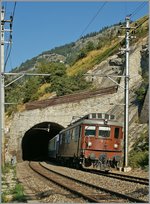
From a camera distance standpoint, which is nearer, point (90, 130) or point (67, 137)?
point (90, 130)

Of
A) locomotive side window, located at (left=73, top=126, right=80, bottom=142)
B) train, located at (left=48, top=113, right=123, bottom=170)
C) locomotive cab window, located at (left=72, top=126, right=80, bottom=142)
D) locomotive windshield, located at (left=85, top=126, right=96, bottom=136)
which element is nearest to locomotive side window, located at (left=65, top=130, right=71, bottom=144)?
locomotive cab window, located at (left=72, top=126, right=80, bottom=142)

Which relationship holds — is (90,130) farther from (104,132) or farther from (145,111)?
(145,111)

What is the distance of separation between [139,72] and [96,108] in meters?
4.88

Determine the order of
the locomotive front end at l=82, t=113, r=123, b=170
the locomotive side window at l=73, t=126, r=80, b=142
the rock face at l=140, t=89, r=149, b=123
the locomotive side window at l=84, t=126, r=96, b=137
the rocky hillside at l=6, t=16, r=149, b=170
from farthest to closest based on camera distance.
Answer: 1. the rock face at l=140, t=89, r=149, b=123
2. the rocky hillside at l=6, t=16, r=149, b=170
3. the locomotive side window at l=73, t=126, r=80, b=142
4. the locomotive side window at l=84, t=126, r=96, b=137
5. the locomotive front end at l=82, t=113, r=123, b=170

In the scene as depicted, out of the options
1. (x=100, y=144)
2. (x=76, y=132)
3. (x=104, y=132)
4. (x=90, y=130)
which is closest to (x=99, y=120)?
(x=104, y=132)

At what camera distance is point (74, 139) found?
88.5ft

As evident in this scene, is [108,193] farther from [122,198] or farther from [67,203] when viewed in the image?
[67,203]

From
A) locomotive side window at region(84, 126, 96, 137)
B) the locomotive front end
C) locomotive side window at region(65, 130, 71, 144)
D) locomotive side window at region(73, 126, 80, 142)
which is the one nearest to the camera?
the locomotive front end

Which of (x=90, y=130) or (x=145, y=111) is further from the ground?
(x=145, y=111)

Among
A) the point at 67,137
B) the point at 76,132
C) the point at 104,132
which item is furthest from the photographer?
the point at 67,137

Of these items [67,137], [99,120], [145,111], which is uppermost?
[145,111]

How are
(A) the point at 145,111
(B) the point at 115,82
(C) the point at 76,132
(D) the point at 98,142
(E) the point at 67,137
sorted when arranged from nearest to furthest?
(D) the point at 98,142 → (C) the point at 76,132 → (B) the point at 115,82 → (E) the point at 67,137 → (A) the point at 145,111

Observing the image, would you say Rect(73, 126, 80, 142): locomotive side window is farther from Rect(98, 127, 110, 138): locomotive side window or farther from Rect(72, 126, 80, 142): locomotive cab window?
Rect(98, 127, 110, 138): locomotive side window

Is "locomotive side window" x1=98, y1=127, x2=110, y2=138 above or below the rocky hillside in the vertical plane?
below
